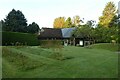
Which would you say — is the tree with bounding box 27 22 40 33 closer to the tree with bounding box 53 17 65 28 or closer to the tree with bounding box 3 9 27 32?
the tree with bounding box 3 9 27 32

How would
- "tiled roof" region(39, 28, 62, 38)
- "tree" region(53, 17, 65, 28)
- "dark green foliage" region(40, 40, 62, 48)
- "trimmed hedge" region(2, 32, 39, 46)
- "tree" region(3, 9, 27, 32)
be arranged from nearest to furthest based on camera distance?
"dark green foliage" region(40, 40, 62, 48), "trimmed hedge" region(2, 32, 39, 46), "tree" region(3, 9, 27, 32), "tiled roof" region(39, 28, 62, 38), "tree" region(53, 17, 65, 28)

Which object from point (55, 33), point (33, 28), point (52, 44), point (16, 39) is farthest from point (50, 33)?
point (52, 44)

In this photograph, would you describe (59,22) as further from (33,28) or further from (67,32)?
(67,32)

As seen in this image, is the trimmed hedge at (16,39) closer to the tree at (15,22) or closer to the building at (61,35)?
the building at (61,35)

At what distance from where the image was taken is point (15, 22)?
2329 inches

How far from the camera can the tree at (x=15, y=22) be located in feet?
192

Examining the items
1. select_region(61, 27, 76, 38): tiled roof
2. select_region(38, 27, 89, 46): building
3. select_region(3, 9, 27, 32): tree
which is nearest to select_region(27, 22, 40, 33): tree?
select_region(3, 9, 27, 32): tree

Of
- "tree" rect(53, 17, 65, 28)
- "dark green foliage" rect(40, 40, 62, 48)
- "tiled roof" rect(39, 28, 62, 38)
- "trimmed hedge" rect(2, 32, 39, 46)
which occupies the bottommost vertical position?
"dark green foliage" rect(40, 40, 62, 48)

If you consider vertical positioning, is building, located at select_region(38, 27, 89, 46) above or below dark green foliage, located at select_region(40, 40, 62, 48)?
above

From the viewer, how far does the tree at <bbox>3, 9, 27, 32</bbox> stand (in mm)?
58562

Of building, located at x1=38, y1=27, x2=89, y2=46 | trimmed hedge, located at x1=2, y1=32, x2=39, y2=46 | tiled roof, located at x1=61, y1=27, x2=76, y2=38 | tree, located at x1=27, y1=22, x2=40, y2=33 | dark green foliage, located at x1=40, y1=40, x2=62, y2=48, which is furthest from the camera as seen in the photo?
tree, located at x1=27, y1=22, x2=40, y2=33

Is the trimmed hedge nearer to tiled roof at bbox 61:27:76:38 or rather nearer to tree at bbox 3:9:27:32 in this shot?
tree at bbox 3:9:27:32

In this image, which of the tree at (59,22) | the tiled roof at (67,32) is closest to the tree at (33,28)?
the tiled roof at (67,32)

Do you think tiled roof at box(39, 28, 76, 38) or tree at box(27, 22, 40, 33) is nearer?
tiled roof at box(39, 28, 76, 38)
